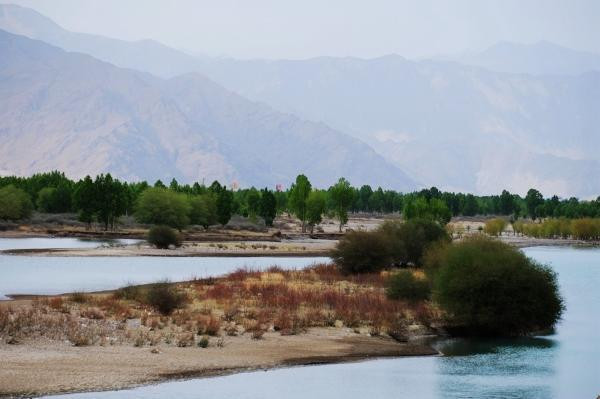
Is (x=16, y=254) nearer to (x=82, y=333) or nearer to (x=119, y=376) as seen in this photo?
(x=82, y=333)

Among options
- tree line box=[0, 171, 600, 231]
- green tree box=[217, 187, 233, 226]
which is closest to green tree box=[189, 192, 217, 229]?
tree line box=[0, 171, 600, 231]

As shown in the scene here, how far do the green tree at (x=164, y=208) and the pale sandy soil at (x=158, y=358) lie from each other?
10372 centimetres

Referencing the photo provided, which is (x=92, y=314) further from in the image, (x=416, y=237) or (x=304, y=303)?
(x=416, y=237)

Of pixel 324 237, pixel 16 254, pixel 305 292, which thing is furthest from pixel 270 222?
pixel 305 292

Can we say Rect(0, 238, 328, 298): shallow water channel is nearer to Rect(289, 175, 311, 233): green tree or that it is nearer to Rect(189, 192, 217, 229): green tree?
Rect(189, 192, 217, 229): green tree

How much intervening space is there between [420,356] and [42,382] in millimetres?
16100

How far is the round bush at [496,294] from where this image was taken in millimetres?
44750

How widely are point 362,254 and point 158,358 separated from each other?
37834 millimetres

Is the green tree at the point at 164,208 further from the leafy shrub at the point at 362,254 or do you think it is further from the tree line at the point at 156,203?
the leafy shrub at the point at 362,254

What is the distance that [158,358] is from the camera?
114 ft

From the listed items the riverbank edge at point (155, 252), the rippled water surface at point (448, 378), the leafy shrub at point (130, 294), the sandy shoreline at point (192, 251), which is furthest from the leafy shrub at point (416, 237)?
the rippled water surface at point (448, 378)

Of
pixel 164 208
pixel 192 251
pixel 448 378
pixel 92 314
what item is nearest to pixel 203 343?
pixel 92 314

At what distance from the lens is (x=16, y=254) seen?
9688cm

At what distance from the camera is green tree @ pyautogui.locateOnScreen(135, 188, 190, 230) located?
14500 cm
